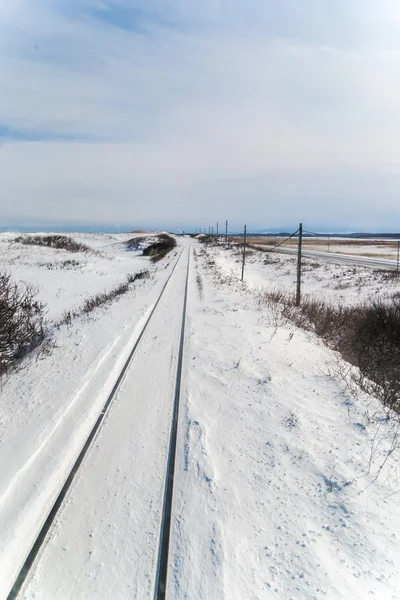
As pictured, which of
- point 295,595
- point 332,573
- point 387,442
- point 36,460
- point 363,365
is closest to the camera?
point 295,595

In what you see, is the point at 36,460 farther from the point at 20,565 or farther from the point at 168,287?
the point at 168,287

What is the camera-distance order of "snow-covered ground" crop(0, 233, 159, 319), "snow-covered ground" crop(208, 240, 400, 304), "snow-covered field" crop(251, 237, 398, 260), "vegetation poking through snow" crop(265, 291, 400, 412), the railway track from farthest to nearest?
"snow-covered field" crop(251, 237, 398, 260) < "snow-covered ground" crop(208, 240, 400, 304) < "snow-covered ground" crop(0, 233, 159, 319) < "vegetation poking through snow" crop(265, 291, 400, 412) < the railway track

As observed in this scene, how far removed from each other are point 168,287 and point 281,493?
521 inches

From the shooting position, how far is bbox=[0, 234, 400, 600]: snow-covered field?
2.51 metres

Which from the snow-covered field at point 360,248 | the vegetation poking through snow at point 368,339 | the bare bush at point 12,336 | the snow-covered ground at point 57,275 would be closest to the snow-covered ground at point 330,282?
the vegetation poking through snow at point 368,339

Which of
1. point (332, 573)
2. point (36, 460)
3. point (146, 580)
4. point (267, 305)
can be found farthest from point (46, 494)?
point (267, 305)

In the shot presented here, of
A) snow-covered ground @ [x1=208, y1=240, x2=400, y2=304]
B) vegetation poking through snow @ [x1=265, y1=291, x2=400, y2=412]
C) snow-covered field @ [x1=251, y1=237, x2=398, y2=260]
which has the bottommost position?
vegetation poking through snow @ [x1=265, y1=291, x2=400, y2=412]

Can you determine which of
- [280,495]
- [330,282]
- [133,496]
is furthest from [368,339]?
[330,282]

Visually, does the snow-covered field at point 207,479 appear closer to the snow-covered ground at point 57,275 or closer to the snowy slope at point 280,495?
the snowy slope at point 280,495

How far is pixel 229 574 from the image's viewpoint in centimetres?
250

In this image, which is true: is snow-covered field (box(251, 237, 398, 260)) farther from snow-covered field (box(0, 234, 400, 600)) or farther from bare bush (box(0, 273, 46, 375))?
bare bush (box(0, 273, 46, 375))

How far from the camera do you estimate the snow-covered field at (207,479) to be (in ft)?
8.22

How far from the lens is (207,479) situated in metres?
3.45

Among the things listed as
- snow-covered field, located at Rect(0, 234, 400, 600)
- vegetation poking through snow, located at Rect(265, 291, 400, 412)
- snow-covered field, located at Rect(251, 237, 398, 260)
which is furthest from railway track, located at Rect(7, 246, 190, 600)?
snow-covered field, located at Rect(251, 237, 398, 260)
